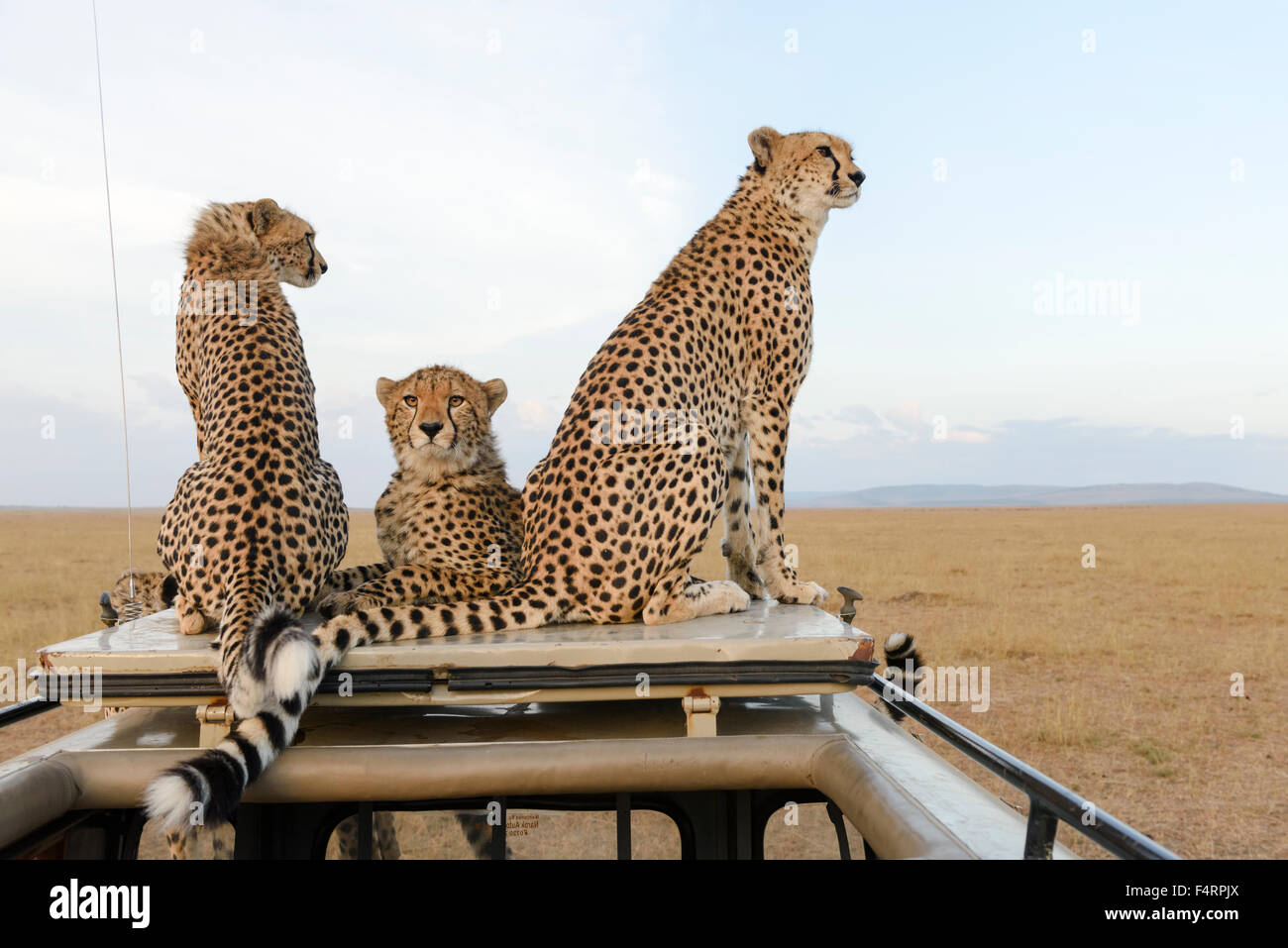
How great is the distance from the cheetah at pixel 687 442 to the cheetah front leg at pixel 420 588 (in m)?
0.22

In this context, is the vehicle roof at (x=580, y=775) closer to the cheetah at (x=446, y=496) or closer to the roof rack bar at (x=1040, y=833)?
the roof rack bar at (x=1040, y=833)

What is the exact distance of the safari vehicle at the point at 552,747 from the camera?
205 centimetres

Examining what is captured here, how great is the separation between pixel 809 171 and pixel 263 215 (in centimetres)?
218

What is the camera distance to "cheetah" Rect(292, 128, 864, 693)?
3.04 metres

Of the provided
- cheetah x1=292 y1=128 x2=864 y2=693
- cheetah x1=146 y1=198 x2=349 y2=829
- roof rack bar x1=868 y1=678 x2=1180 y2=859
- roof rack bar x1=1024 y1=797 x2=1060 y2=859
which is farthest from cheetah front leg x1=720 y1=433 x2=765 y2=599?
roof rack bar x1=1024 y1=797 x2=1060 y2=859

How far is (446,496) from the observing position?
3.52 m

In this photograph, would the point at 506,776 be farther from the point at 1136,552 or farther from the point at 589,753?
the point at 1136,552

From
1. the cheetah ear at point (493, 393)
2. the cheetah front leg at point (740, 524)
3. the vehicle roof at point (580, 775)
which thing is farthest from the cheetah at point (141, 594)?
the cheetah front leg at point (740, 524)

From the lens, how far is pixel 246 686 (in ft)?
7.18

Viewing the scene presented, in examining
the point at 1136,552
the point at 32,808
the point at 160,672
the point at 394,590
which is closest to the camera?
the point at 32,808

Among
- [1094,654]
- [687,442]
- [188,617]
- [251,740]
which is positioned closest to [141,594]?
[188,617]

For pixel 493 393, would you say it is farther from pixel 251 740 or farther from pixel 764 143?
pixel 251 740

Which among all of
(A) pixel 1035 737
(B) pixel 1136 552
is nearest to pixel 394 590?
(A) pixel 1035 737

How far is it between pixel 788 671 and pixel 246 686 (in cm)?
122
